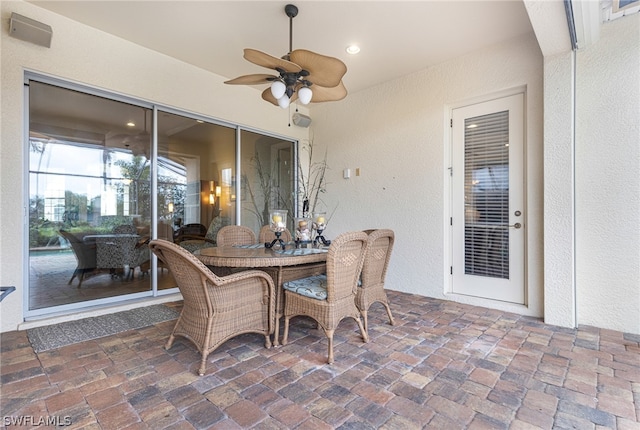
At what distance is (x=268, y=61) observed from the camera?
7.13 feet

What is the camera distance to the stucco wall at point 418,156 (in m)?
3.11

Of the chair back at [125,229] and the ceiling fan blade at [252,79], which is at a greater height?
the ceiling fan blade at [252,79]

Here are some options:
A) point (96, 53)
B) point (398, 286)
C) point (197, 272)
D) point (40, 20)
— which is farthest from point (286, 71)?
point (398, 286)

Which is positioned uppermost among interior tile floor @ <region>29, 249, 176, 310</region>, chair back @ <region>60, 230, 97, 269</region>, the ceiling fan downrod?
the ceiling fan downrod

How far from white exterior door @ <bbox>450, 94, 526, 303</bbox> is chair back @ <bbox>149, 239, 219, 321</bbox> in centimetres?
298

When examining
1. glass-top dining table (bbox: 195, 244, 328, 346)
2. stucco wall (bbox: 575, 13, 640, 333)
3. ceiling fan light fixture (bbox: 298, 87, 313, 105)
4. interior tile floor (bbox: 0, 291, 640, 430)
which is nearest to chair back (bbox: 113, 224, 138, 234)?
interior tile floor (bbox: 0, 291, 640, 430)

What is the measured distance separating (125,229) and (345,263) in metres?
2.74

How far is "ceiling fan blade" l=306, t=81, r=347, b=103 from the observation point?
8.83ft

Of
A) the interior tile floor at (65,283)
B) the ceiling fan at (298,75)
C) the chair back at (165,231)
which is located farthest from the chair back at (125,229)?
the ceiling fan at (298,75)

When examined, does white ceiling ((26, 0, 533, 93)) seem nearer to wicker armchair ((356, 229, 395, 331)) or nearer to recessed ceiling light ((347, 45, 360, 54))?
recessed ceiling light ((347, 45, 360, 54))

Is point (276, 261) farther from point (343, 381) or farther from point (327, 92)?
point (327, 92)

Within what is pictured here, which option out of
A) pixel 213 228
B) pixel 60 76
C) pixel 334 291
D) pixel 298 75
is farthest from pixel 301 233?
pixel 60 76

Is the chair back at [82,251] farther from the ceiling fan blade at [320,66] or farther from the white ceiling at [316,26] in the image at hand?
the ceiling fan blade at [320,66]

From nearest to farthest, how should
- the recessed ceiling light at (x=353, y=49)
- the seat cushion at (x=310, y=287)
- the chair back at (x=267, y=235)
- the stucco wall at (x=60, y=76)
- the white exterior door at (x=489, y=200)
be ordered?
the seat cushion at (x=310, y=287)
the stucco wall at (x=60, y=76)
the white exterior door at (x=489, y=200)
the recessed ceiling light at (x=353, y=49)
the chair back at (x=267, y=235)
